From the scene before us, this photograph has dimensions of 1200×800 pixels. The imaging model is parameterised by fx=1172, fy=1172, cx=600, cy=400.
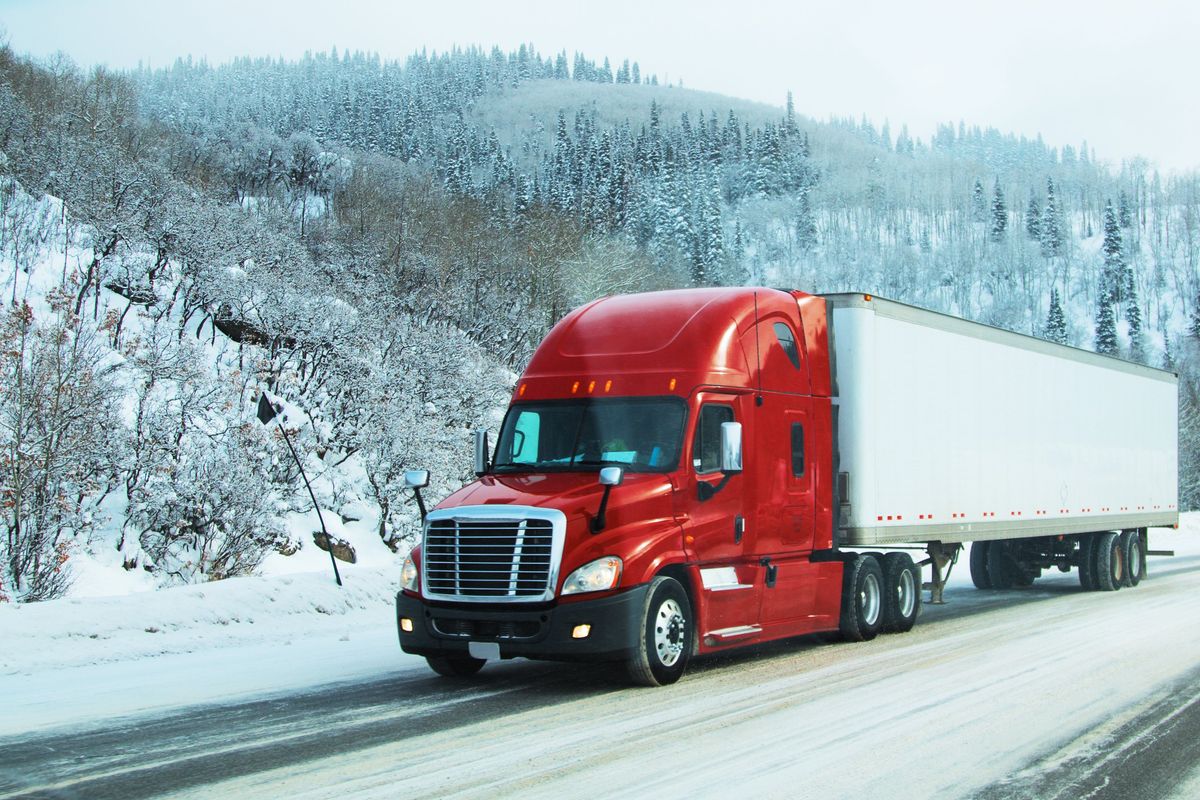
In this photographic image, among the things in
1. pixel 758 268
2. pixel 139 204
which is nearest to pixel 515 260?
pixel 139 204

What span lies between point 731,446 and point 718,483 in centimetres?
40

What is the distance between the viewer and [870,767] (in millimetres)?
6953

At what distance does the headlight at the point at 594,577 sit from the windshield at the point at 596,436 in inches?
46.4

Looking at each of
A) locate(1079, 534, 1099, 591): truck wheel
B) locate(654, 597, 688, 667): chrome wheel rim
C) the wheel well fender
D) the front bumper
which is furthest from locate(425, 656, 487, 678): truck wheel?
locate(1079, 534, 1099, 591): truck wheel

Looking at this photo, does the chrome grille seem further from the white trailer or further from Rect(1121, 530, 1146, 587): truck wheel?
Rect(1121, 530, 1146, 587): truck wheel

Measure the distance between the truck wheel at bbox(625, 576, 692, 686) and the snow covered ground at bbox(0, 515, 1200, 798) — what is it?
161 mm

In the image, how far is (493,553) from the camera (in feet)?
32.3

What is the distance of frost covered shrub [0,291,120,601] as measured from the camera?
19.9 m

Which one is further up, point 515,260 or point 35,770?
point 515,260

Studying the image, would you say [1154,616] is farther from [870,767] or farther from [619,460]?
[870,767]

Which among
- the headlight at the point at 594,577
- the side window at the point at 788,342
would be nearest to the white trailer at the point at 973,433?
the side window at the point at 788,342

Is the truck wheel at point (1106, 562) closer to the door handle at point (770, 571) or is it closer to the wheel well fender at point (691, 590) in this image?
the door handle at point (770, 571)

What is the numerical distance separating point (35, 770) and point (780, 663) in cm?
721

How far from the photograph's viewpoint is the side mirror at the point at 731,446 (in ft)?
35.1
